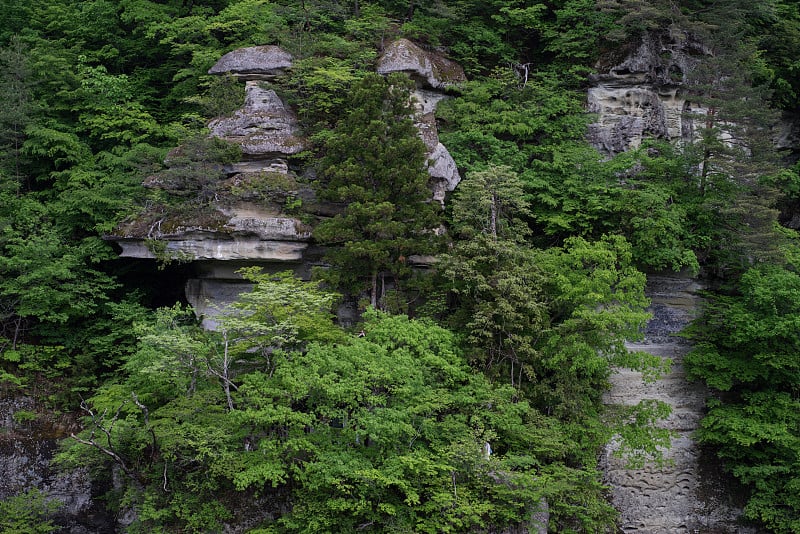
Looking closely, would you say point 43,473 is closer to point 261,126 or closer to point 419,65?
point 261,126

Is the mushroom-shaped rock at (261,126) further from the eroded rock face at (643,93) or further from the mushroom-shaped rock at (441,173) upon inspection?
the eroded rock face at (643,93)

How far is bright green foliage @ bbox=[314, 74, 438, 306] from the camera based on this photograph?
15195 millimetres

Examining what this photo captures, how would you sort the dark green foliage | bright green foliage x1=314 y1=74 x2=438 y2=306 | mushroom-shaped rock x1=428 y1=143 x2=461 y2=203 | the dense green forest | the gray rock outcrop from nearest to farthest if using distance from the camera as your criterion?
the dense green forest
the dark green foliage
bright green foliage x1=314 y1=74 x2=438 y2=306
mushroom-shaped rock x1=428 y1=143 x2=461 y2=203
the gray rock outcrop

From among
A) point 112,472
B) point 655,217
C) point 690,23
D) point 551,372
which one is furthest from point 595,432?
point 690,23

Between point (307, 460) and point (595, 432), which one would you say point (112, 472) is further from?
point (595, 432)

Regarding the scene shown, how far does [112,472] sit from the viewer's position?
1549cm

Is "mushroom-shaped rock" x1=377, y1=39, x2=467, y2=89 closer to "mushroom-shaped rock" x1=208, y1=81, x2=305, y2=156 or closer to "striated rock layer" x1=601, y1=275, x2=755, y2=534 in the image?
"mushroom-shaped rock" x1=208, y1=81, x2=305, y2=156

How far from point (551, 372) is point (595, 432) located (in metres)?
1.72

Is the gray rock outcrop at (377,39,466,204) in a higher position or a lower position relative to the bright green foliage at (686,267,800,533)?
higher

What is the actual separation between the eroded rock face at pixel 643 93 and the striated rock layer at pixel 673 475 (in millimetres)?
6113

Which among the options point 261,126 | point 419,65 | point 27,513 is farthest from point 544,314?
point 27,513

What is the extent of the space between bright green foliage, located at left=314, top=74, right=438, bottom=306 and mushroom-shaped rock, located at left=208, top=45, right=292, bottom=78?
3685mm

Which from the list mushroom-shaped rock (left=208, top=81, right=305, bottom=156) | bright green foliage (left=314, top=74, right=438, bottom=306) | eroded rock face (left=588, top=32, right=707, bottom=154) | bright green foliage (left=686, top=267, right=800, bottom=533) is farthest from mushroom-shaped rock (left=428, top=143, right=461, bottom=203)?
bright green foliage (left=686, top=267, right=800, bottom=533)

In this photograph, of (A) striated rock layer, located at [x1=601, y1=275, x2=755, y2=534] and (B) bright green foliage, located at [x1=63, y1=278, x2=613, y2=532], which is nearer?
(B) bright green foliage, located at [x1=63, y1=278, x2=613, y2=532]
